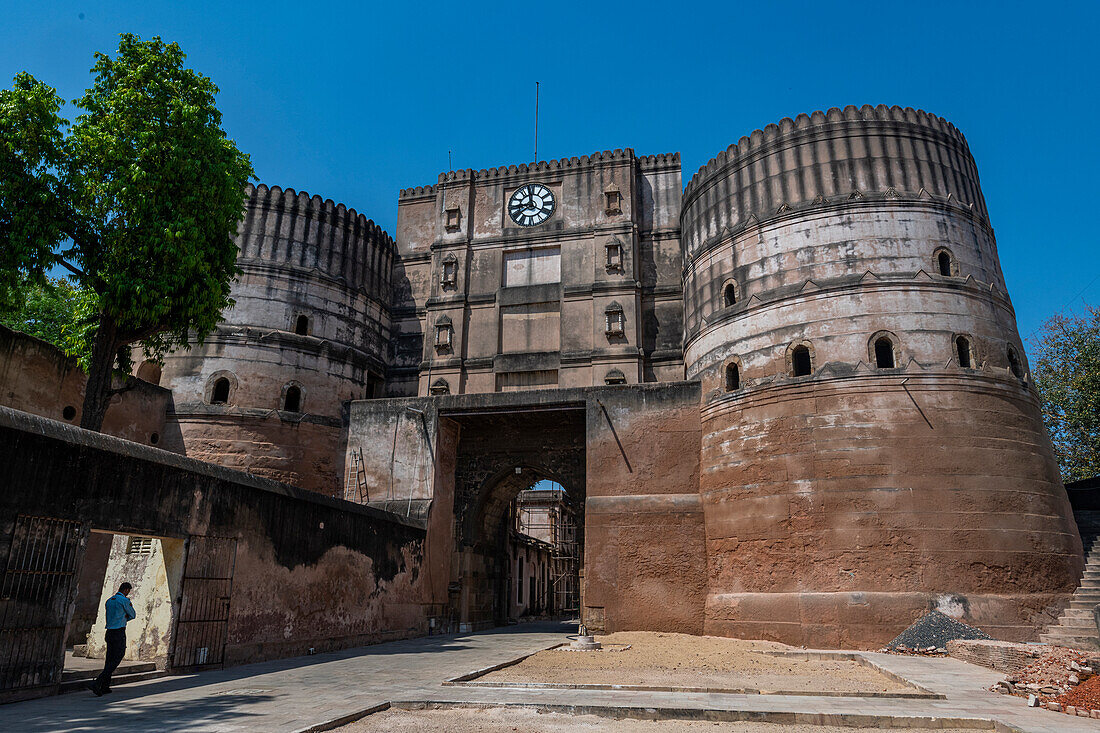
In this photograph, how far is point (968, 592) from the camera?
14414 millimetres

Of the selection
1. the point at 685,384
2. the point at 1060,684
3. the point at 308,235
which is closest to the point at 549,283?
the point at 685,384

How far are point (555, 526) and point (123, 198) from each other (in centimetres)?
3115

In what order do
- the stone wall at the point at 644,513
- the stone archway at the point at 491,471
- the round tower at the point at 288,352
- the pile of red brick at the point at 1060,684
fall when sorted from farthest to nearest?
the stone archway at the point at 491,471 < the round tower at the point at 288,352 < the stone wall at the point at 644,513 < the pile of red brick at the point at 1060,684

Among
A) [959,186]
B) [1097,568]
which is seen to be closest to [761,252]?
[959,186]

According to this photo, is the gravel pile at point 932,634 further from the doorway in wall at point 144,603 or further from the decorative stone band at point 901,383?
the doorway in wall at point 144,603

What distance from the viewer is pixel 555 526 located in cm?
4034

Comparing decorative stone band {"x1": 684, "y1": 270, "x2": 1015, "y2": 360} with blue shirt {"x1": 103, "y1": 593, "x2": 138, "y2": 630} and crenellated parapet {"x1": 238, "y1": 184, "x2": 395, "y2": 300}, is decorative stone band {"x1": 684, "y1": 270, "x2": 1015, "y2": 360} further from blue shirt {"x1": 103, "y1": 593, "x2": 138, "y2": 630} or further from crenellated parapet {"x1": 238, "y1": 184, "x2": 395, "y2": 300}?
blue shirt {"x1": 103, "y1": 593, "x2": 138, "y2": 630}

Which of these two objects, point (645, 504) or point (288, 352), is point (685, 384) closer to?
point (645, 504)

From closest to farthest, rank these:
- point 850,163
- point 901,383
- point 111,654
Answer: point 111,654 < point 901,383 < point 850,163

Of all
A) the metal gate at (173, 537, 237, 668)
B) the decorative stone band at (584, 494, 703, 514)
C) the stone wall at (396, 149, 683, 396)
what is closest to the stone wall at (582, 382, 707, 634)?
the decorative stone band at (584, 494, 703, 514)

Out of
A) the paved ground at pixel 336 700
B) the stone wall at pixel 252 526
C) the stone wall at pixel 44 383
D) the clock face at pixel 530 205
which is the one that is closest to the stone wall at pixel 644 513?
the stone wall at pixel 252 526

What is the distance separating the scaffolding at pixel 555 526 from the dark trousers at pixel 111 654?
3134 centimetres

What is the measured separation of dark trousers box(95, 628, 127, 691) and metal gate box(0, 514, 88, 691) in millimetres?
553

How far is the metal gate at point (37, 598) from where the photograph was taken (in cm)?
786
